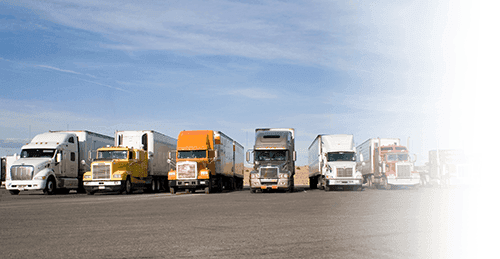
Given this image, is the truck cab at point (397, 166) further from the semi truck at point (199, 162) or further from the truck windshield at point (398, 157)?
the semi truck at point (199, 162)

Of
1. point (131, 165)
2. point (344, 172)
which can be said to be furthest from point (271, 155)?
point (131, 165)

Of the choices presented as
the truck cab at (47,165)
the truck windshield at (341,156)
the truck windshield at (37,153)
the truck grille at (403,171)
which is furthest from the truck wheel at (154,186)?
the truck grille at (403,171)

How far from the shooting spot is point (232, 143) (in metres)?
41.8

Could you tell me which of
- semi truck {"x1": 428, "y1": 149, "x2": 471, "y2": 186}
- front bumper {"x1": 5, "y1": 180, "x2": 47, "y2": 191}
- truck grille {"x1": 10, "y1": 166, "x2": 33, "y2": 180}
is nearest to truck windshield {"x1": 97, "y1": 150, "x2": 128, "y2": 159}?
front bumper {"x1": 5, "y1": 180, "x2": 47, "y2": 191}

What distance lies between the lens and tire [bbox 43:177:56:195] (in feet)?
99.9

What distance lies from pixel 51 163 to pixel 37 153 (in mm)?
1337

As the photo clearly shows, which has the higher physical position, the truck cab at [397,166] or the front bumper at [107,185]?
the truck cab at [397,166]

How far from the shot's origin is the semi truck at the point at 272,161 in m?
30.0

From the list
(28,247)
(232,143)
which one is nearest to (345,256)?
(28,247)

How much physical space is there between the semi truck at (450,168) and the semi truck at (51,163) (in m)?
25.3

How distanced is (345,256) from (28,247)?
4992 mm

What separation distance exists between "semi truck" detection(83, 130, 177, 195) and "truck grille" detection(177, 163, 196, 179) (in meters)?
1.01

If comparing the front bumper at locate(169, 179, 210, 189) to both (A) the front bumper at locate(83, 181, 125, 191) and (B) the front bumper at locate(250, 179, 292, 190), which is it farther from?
(A) the front bumper at locate(83, 181, 125, 191)

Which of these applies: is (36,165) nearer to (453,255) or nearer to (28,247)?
(28,247)
